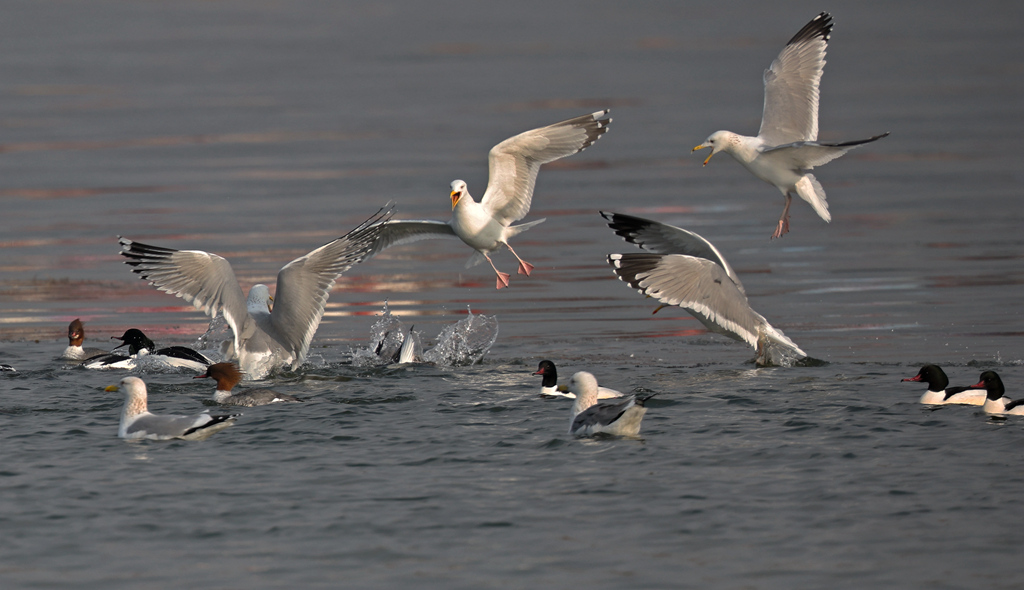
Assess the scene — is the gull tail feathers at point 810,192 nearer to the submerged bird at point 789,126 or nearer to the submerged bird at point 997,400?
the submerged bird at point 789,126

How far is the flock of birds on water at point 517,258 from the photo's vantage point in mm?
11883

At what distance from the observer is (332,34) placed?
42.3m

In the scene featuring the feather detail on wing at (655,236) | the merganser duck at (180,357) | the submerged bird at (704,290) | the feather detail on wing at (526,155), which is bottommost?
the merganser duck at (180,357)

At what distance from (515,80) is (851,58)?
28.3ft

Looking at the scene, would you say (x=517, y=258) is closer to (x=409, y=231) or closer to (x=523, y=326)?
(x=409, y=231)

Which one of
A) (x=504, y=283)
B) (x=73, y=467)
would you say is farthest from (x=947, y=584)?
(x=504, y=283)

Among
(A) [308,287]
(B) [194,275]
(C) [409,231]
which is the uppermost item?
(C) [409,231]

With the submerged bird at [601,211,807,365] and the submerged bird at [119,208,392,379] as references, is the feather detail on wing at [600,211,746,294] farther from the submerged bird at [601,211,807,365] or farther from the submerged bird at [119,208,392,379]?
the submerged bird at [119,208,392,379]

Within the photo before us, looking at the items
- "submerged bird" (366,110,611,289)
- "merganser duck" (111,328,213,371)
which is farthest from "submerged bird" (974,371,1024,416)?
"merganser duck" (111,328,213,371)

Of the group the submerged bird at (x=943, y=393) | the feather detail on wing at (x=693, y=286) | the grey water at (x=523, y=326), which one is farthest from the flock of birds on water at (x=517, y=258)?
the submerged bird at (x=943, y=393)

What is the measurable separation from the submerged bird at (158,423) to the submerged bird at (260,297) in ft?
6.80

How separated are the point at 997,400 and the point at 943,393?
1.33ft

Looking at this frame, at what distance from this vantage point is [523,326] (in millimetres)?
14125

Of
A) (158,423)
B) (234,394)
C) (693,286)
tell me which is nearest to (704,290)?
(693,286)
